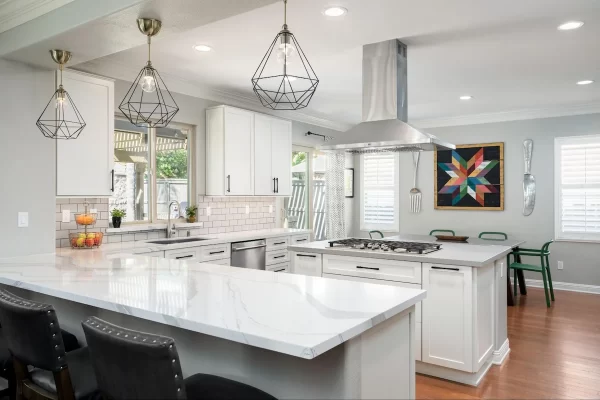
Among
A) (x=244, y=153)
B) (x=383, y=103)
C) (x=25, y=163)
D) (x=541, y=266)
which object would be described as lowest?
(x=541, y=266)

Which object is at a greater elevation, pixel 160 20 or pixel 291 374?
pixel 160 20

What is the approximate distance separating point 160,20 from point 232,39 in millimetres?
1136

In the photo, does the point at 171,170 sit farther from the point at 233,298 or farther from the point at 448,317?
the point at 233,298

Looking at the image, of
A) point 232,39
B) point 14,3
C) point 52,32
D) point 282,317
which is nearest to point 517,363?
point 282,317

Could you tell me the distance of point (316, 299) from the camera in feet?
5.82

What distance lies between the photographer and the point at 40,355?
162cm

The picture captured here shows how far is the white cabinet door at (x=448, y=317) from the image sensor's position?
3.04 m

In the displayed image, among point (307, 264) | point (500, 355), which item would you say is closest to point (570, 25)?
point (500, 355)

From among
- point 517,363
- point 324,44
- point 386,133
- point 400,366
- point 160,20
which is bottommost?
point 517,363

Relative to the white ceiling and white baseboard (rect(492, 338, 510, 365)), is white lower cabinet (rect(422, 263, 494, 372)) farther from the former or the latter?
the white ceiling

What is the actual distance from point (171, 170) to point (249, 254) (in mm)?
1245

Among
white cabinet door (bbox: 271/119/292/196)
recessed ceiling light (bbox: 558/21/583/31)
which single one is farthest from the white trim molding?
recessed ceiling light (bbox: 558/21/583/31)

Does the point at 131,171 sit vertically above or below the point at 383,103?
below

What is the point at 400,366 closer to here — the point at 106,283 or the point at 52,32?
the point at 106,283
